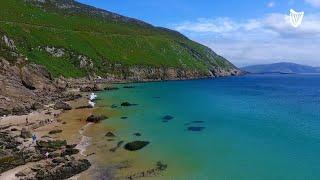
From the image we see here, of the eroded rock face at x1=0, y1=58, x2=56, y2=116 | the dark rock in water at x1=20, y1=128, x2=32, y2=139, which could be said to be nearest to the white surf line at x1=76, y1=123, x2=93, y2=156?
the dark rock in water at x1=20, y1=128, x2=32, y2=139

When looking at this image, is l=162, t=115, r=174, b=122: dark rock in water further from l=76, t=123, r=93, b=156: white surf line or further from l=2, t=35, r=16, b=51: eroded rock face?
l=2, t=35, r=16, b=51: eroded rock face

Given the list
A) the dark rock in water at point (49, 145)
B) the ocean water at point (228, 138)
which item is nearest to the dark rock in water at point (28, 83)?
the ocean water at point (228, 138)

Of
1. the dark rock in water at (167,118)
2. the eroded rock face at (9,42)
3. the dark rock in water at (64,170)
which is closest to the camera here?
the dark rock in water at (64,170)

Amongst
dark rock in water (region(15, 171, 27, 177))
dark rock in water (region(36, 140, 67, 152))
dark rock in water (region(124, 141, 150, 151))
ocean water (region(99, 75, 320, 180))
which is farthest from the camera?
dark rock in water (region(124, 141, 150, 151))

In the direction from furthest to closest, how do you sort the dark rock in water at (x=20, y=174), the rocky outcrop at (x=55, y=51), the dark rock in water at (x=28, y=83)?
the rocky outcrop at (x=55, y=51) → the dark rock in water at (x=28, y=83) → the dark rock in water at (x=20, y=174)

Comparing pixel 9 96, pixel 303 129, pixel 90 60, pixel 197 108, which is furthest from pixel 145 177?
pixel 90 60

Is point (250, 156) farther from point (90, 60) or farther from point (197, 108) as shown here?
point (90, 60)

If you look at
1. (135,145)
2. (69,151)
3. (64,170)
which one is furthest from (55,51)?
(64,170)

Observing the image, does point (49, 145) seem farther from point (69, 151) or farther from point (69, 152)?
point (69, 152)

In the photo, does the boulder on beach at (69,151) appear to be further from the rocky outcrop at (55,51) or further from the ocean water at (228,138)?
the rocky outcrop at (55,51)

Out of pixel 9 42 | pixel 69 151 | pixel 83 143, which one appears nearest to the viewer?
pixel 69 151

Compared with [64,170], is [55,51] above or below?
above

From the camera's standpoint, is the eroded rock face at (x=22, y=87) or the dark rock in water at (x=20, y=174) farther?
the eroded rock face at (x=22, y=87)
